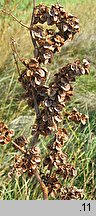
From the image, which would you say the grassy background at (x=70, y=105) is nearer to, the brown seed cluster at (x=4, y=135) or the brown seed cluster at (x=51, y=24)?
the brown seed cluster at (x=4, y=135)

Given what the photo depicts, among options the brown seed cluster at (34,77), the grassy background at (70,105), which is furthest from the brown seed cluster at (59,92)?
the grassy background at (70,105)

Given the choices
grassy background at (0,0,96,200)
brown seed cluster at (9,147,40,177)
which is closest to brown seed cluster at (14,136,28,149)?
brown seed cluster at (9,147,40,177)

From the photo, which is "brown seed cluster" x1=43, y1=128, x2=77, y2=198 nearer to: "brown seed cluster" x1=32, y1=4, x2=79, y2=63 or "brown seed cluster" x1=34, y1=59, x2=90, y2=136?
"brown seed cluster" x1=34, y1=59, x2=90, y2=136

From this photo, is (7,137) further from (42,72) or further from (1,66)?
(1,66)

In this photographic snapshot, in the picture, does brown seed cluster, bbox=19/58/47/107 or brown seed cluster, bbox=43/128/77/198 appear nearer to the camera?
brown seed cluster, bbox=19/58/47/107

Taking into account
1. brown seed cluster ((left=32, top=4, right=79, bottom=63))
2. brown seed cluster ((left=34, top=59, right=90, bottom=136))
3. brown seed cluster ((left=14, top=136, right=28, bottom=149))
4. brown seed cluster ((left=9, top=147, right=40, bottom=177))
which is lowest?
brown seed cluster ((left=9, top=147, right=40, bottom=177))
